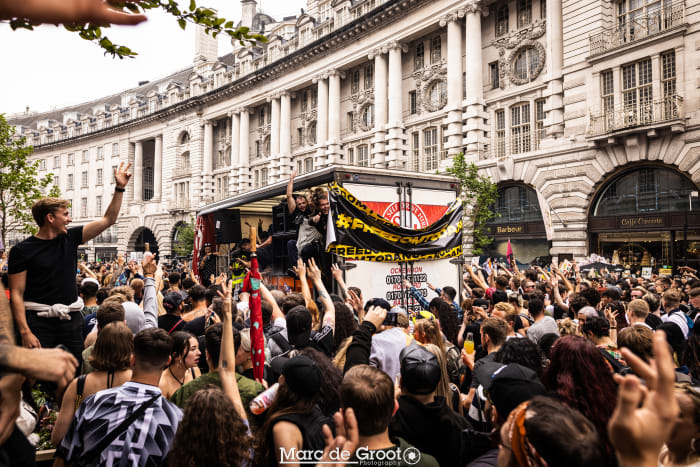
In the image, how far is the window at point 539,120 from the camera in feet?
86.6

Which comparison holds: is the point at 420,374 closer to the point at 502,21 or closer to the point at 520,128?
the point at 520,128

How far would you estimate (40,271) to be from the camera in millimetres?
4301

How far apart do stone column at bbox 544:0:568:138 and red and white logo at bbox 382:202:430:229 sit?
60.4ft

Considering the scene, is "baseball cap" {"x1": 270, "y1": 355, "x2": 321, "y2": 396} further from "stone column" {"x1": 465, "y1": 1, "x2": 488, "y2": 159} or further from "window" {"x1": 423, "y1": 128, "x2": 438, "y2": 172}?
"window" {"x1": 423, "y1": 128, "x2": 438, "y2": 172}

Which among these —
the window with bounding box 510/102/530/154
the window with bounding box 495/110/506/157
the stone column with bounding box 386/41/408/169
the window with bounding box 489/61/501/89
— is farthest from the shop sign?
the stone column with bounding box 386/41/408/169

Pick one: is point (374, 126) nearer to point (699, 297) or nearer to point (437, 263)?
point (437, 263)

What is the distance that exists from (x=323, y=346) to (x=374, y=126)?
32.1 m

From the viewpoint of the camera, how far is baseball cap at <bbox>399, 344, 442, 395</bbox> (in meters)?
3.15

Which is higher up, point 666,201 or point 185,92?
point 185,92

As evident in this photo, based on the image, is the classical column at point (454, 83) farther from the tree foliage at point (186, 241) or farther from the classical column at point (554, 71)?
the tree foliage at point (186, 241)

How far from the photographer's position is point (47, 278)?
14.3ft

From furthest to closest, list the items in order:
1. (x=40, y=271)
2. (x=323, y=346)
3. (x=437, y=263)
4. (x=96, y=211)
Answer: (x=96, y=211) → (x=437, y=263) → (x=323, y=346) → (x=40, y=271)

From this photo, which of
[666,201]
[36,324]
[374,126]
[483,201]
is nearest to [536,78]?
[483,201]

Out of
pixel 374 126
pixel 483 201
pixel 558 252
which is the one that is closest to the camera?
pixel 558 252
